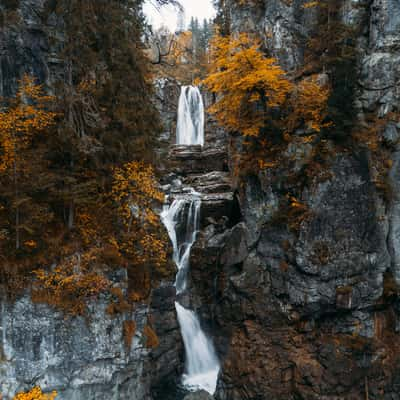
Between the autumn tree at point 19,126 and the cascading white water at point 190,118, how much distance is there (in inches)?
744

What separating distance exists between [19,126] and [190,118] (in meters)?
20.8

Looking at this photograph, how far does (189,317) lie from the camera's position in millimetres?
17172

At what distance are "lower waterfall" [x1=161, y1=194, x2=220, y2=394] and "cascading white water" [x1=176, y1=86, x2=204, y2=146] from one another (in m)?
9.96

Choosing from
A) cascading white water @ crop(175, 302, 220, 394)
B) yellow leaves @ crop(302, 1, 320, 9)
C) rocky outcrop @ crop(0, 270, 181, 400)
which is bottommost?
cascading white water @ crop(175, 302, 220, 394)

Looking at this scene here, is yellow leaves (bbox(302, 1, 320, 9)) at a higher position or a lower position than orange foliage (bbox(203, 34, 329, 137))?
higher

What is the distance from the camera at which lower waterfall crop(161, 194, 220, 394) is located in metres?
15.8

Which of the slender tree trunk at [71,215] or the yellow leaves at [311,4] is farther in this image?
the yellow leaves at [311,4]

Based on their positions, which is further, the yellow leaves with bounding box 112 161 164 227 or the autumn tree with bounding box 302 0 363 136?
the autumn tree with bounding box 302 0 363 136

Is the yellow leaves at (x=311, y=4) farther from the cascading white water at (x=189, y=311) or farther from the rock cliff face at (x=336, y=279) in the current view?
the cascading white water at (x=189, y=311)

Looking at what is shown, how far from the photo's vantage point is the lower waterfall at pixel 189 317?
Answer: 1582 cm

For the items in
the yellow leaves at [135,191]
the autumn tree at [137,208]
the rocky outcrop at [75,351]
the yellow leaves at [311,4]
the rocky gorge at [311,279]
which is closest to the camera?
the rocky outcrop at [75,351]

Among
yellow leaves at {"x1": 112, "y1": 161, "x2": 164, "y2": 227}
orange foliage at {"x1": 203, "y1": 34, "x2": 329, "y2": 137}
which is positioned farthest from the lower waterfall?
yellow leaves at {"x1": 112, "y1": 161, "x2": 164, "y2": 227}

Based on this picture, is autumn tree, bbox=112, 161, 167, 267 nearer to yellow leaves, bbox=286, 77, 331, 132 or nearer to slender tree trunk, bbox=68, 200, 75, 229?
slender tree trunk, bbox=68, 200, 75, 229

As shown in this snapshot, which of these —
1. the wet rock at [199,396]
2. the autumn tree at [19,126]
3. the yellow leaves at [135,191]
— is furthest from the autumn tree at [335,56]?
the wet rock at [199,396]
